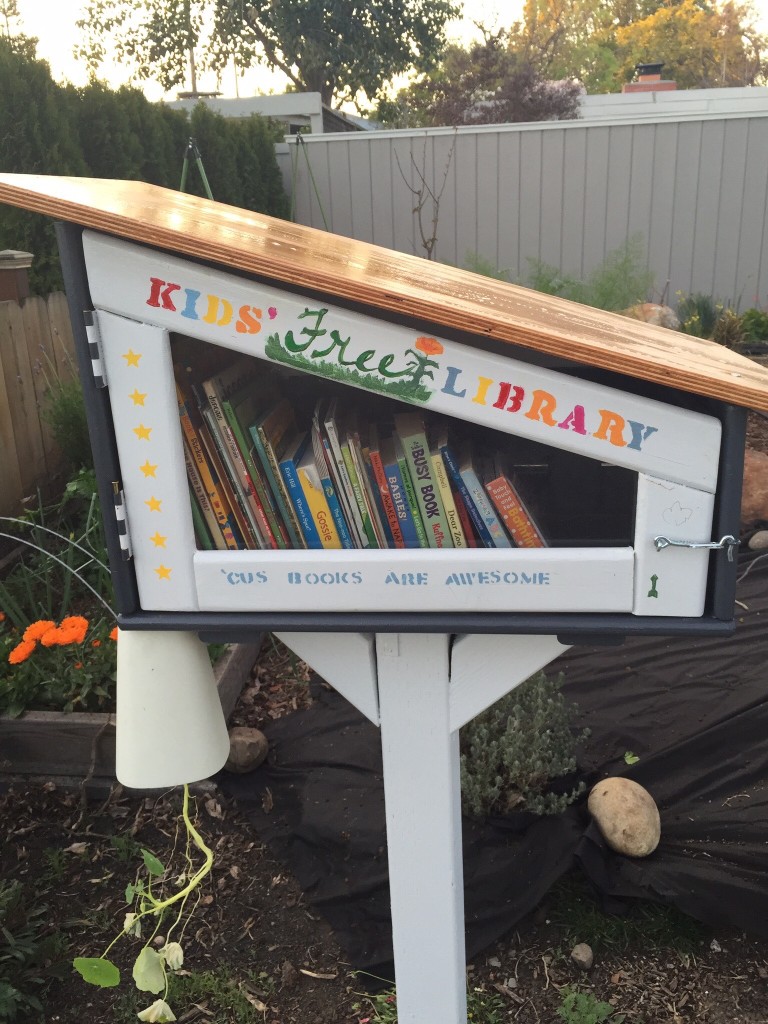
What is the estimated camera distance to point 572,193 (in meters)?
8.95

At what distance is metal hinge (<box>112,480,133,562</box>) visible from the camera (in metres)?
1.16

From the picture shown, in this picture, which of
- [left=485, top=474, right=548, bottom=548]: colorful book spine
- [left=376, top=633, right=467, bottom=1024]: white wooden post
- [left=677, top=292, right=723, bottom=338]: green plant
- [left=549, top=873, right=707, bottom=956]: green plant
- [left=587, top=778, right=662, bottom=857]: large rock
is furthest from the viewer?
[left=677, top=292, right=723, bottom=338]: green plant

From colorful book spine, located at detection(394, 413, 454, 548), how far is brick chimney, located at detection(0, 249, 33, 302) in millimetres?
3425

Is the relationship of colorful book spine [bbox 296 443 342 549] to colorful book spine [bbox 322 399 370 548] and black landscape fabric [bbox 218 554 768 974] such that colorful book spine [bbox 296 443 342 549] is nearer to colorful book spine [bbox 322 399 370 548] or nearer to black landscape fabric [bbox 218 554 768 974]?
colorful book spine [bbox 322 399 370 548]

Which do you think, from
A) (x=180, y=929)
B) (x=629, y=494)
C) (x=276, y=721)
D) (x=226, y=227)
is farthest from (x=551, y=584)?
(x=276, y=721)

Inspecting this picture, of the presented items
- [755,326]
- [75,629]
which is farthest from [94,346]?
[755,326]

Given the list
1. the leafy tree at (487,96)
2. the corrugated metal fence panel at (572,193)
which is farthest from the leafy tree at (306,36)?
the corrugated metal fence panel at (572,193)

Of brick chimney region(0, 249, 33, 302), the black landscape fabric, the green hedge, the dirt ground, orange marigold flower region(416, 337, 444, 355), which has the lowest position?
the dirt ground

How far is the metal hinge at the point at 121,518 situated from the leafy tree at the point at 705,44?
3590 cm

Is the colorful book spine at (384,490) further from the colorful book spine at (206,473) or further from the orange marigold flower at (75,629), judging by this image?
the orange marigold flower at (75,629)

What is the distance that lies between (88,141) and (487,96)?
12.0 meters

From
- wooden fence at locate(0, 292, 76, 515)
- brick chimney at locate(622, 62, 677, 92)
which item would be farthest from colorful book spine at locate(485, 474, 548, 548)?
brick chimney at locate(622, 62, 677, 92)

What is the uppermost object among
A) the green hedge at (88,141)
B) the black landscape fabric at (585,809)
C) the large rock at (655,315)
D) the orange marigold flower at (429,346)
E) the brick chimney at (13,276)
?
the green hedge at (88,141)

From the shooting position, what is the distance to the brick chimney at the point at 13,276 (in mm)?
3994
